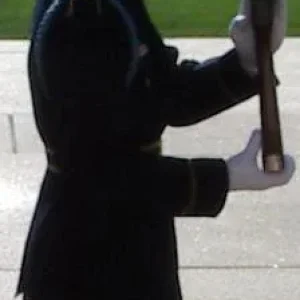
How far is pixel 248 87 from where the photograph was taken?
2443 millimetres

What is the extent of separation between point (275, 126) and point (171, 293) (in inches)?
19.7

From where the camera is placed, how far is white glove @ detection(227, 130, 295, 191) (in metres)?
2.30

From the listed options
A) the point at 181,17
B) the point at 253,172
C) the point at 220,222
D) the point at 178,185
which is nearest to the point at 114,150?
the point at 178,185

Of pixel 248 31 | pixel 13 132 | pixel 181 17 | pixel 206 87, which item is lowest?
pixel 181 17

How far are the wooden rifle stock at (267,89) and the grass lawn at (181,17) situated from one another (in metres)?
6.53

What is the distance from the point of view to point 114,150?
7.84 ft

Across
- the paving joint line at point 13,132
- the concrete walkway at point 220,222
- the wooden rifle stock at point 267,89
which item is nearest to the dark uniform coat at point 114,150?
the wooden rifle stock at point 267,89

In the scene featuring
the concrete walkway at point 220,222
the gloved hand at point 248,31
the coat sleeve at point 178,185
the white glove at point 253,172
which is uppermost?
the gloved hand at point 248,31

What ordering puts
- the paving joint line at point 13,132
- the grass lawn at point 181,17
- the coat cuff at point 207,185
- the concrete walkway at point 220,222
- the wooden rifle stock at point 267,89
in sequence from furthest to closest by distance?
the grass lawn at point 181,17
the paving joint line at point 13,132
the concrete walkway at point 220,222
the coat cuff at point 207,185
the wooden rifle stock at point 267,89

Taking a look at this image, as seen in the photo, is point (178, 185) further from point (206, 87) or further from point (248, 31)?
point (248, 31)

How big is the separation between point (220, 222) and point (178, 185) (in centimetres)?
291

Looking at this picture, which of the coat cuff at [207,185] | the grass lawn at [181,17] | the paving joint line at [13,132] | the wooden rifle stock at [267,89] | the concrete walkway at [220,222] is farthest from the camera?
the grass lawn at [181,17]

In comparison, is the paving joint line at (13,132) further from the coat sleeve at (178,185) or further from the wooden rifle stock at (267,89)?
the wooden rifle stock at (267,89)

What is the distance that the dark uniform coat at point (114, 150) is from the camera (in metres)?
2.33
